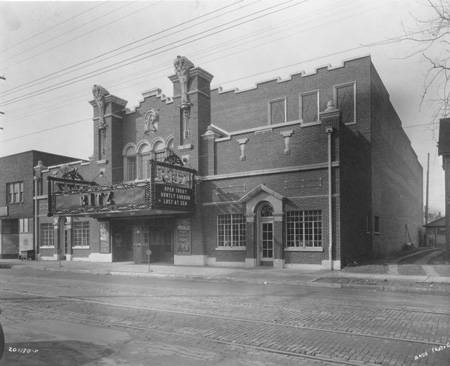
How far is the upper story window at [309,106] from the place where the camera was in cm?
2816

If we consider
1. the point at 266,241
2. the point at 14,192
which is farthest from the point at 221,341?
the point at 14,192

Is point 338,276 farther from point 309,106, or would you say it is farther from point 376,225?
point 309,106

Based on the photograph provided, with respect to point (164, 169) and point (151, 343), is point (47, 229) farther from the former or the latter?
point (151, 343)

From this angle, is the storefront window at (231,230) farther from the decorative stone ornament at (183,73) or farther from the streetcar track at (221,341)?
the streetcar track at (221,341)

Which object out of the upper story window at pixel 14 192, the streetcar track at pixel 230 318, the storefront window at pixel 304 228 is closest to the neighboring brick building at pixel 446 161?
the storefront window at pixel 304 228

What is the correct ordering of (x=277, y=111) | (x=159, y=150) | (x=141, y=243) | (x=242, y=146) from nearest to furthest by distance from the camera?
(x=242, y=146) < (x=141, y=243) < (x=159, y=150) < (x=277, y=111)

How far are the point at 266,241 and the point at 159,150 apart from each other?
958 centimetres

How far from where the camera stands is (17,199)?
1428 inches

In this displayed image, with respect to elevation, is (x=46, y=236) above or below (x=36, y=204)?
below

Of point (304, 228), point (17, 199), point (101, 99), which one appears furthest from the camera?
point (17, 199)

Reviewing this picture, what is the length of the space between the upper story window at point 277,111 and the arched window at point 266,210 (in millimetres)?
9322

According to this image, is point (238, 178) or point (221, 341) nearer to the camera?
point (221, 341)

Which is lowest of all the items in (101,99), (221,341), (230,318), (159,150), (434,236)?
(434,236)

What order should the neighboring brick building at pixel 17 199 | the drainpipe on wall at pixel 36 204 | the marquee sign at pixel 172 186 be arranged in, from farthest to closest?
the neighboring brick building at pixel 17 199 < the drainpipe on wall at pixel 36 204 < the marquee sign at pixel 172 186
